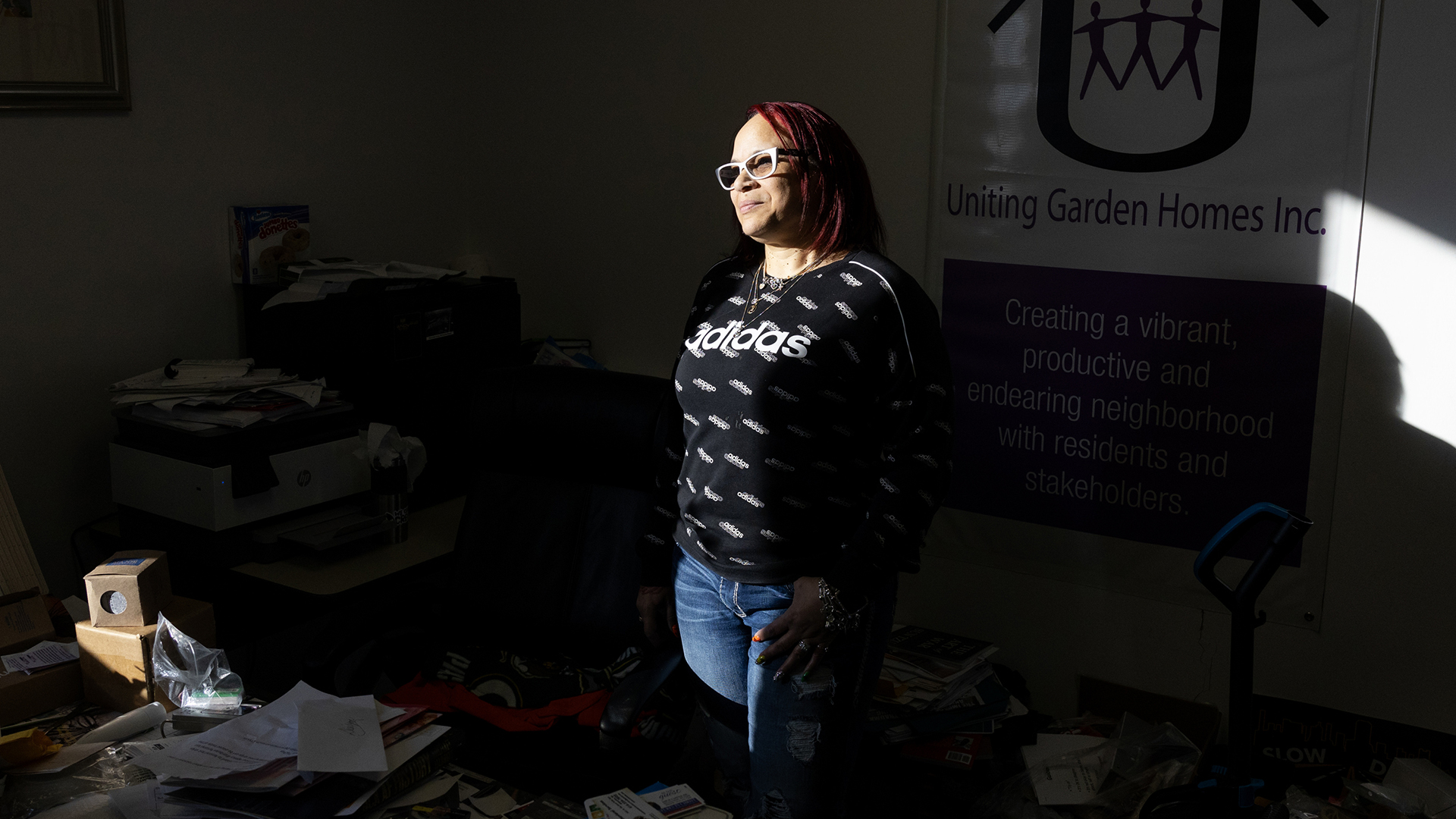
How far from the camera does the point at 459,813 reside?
134cm

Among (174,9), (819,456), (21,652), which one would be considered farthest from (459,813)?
(174,9)

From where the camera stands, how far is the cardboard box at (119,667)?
1.59 metres

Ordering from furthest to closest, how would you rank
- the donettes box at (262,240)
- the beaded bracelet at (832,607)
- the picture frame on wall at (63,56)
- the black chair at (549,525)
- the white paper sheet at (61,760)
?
the donettes box at (262,240) → the picture frame on wall at (63,56) → the black chair at (549,525) → the beaded bracelet at (832,607) → the white paper sheet at (61,760)

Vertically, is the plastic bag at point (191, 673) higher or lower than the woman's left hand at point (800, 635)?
lower

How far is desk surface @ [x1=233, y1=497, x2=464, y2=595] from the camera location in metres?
2.10

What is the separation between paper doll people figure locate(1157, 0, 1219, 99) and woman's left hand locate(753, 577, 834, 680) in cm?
140

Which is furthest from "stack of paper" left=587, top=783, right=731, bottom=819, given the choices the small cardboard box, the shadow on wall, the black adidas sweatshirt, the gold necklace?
the shadow on wall

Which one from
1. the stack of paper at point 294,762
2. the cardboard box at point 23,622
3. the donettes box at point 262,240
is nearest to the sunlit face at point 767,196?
the stack of paper at point 294,762

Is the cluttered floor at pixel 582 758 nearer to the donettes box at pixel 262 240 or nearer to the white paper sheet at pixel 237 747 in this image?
the white paper sheet at pixel 237 747

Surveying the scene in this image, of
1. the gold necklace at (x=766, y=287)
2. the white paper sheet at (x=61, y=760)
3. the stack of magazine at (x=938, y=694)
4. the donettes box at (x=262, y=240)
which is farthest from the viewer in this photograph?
the donettes box at (x=262, y=240)

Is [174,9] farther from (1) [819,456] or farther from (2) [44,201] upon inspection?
(1) [819,456]

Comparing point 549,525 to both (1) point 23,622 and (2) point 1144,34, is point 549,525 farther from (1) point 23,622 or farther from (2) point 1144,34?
(2) point 1144,34

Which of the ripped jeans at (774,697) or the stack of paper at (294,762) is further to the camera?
the ripped jeans at (774,697)

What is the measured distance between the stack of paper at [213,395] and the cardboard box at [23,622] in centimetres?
46
